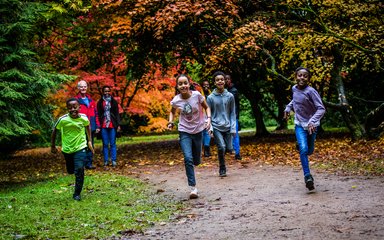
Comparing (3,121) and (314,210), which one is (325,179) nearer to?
(314,210)

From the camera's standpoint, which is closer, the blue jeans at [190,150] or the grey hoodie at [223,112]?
the blue jeans at [190,150]

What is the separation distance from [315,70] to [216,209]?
9.66 metres

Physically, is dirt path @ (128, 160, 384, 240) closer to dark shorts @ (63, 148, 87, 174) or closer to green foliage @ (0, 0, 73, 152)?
dark shorts @ (63, 148, 87, 174)

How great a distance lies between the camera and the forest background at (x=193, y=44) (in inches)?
423

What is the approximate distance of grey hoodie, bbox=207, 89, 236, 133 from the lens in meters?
9.95

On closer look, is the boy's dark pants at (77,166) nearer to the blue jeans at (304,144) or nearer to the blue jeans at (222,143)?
the blue jeans at (222,143)

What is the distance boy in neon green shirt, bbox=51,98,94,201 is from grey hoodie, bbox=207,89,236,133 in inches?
119

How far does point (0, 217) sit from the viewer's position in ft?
21.6

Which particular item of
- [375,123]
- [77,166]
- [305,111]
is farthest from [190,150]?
[375,123]

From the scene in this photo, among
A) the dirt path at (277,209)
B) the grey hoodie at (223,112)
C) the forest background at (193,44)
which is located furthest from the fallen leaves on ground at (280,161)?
the grey hoodie at (223,112)

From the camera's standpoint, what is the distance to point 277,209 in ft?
20.9

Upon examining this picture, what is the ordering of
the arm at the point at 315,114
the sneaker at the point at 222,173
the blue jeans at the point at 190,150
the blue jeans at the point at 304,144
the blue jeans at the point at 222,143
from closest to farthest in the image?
1. the arm at the point at 315,114
2. the blue jeans at the point at 304,144
3. the blue jeans at the point at 190,150
4. the blue jeans at the point at 222,143
5. the sneaker at the point at 222,173

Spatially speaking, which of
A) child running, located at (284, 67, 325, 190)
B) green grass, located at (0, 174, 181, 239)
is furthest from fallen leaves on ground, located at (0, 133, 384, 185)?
green grass, located at (0, 174, 181, 239)

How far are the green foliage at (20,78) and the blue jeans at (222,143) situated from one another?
4.10 metres
